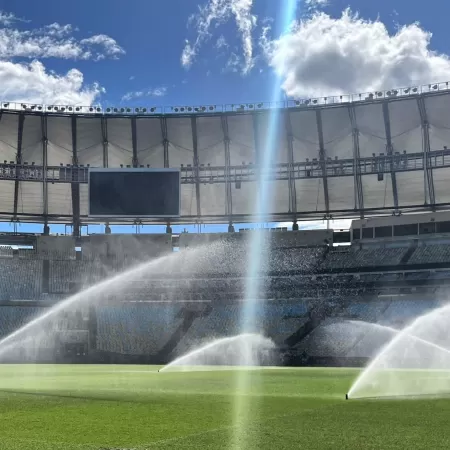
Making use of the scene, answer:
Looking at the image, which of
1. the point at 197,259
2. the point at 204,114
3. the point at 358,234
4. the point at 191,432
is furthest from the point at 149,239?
the point at 191,432

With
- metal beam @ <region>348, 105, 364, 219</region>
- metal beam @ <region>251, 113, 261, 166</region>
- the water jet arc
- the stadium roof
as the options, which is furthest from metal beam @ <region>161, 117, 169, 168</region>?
the water jet arc

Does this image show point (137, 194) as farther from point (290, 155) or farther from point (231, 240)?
point (290, 155)

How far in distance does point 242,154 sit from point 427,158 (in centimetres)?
1694

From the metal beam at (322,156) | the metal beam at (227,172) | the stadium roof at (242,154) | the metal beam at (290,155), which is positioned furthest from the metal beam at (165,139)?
the metal beam at (322,156)

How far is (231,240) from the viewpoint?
60.6 metres

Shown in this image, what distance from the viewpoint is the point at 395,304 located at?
4900cm

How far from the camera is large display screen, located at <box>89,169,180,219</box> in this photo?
54750 mm

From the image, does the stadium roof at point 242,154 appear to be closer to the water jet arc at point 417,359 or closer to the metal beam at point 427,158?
the metal beam at point 427,158

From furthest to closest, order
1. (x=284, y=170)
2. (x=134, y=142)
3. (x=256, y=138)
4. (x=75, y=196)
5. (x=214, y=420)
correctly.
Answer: (x=134, y=142), (x=75, y=196), (x=256, y=138), (x=284, y=170), (x=214, y=420)

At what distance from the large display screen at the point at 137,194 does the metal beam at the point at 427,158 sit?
2156cm

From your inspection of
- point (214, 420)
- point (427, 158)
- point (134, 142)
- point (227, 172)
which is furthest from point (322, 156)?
point (214, 420)

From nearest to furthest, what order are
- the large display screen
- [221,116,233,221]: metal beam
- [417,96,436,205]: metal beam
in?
the large display screen, [417,96,436,205]: metal beam, [221,116,233,221]: metal beam

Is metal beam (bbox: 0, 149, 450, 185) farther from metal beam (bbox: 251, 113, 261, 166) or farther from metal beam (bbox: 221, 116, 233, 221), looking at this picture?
metal beam (bbox: 251, 113, 261, 166)

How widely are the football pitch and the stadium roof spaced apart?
41.4 m
